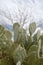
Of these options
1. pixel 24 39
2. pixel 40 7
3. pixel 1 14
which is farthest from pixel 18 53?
pixel 40 7

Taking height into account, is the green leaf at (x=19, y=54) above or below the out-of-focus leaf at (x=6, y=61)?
above

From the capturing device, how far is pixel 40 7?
2.39m

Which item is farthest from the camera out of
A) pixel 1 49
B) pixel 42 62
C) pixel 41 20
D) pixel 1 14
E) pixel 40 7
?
pixel 40 7

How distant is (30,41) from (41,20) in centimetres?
101

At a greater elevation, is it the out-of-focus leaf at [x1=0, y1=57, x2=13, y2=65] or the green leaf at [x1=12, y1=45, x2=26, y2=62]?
the green leaf at [x1=12, y1=45, x2=26, y2=62]

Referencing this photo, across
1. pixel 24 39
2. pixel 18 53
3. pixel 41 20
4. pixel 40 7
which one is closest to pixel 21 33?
pixel 24 39

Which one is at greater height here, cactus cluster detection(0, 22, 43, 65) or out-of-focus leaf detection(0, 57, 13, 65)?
cactus cluster detection(0, 22, 43, 65)

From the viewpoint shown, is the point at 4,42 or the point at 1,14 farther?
the point at 1,14

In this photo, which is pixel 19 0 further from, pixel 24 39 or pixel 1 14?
pixel 24 39

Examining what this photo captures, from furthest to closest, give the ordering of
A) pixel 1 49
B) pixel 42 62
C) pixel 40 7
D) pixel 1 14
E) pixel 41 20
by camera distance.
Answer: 1. pixel 40 7
2. pixel 41 20
3. pixel 1 14
4. pixel 1 49
5. pixel 42 62

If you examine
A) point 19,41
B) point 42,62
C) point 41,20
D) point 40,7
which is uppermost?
point 40,7

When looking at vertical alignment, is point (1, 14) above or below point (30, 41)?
above

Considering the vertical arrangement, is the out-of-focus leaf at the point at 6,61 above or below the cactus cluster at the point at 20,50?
below

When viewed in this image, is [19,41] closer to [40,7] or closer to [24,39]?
[24,39]
